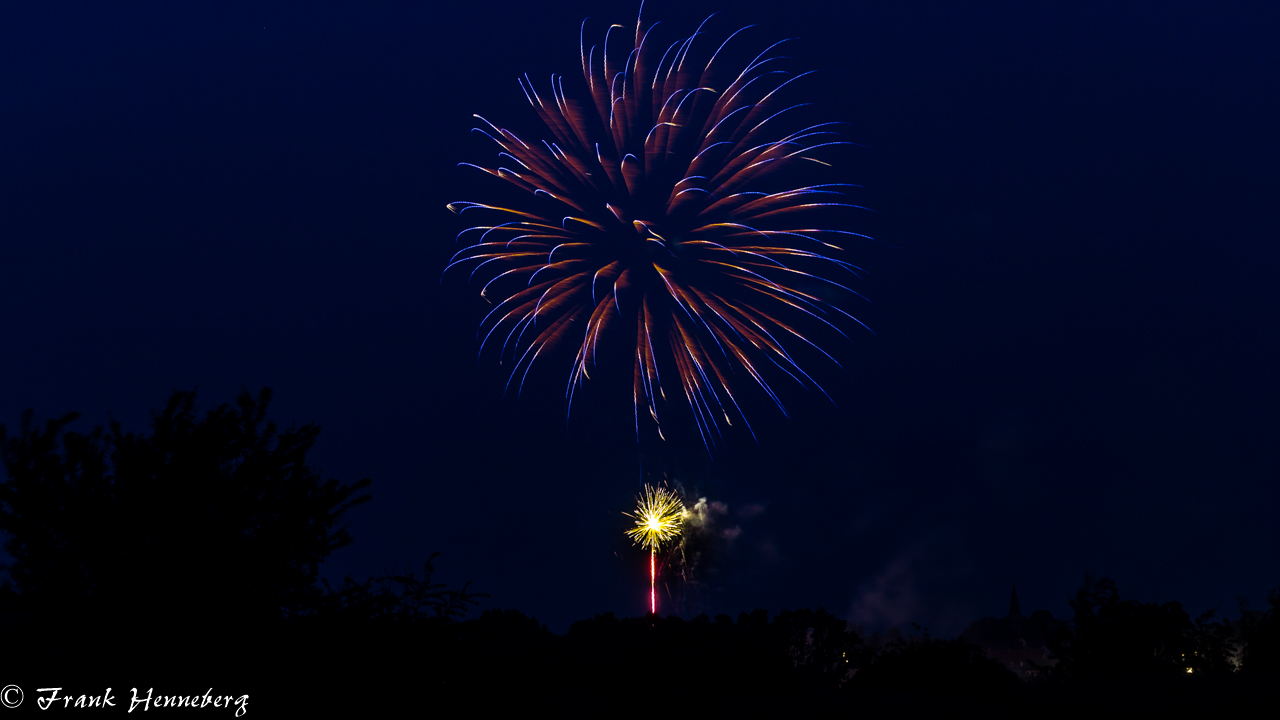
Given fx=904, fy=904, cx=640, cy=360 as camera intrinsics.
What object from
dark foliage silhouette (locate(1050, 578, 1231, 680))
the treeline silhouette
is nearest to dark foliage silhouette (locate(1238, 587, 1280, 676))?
dark foliage silhouette (locate(1050, 578, 1231, 680))

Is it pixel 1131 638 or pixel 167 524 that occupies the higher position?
pixel 1131 638

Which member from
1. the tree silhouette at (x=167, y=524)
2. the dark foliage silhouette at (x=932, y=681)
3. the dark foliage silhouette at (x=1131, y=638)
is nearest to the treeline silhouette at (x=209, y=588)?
the tree silhouette at (x=167, y=524)

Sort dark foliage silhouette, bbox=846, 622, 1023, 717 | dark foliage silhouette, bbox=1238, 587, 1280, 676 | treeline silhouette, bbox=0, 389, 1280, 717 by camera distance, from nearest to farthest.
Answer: treeline silhouette, bbox=0, 389, 1280, 717
dark foliage silhouette, bbox=846, 622, 1023, 717
dark foliage silhouette, bbox=1238, 587, 1280, 676

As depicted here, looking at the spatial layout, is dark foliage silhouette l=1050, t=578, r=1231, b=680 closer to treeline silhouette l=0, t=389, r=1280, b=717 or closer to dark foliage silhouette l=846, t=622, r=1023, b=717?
dark foliage silhouette l=846, t=622, r=1023, b=717

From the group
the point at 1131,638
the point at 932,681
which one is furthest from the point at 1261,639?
the point at 932,681

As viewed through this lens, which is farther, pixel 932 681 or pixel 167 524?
pixel 932 681

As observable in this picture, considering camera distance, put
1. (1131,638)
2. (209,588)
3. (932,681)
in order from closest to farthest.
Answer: (209,588) < (932,681) < (1131,638)

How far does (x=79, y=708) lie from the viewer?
9859 mm

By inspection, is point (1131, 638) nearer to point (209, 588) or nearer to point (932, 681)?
point (932, 681)

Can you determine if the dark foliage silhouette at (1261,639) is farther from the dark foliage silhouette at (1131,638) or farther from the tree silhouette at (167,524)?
the tree silhouette at (167,524)

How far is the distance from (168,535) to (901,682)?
29.2 meters

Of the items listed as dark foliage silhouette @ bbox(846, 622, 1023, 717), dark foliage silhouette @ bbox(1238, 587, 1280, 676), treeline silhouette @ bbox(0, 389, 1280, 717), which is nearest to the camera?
treeline silhouette @ bbox(0, 389, 1280, 717)

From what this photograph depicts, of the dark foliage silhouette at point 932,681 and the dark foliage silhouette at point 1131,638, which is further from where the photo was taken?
the dark foliage silhouette at point 1131,638

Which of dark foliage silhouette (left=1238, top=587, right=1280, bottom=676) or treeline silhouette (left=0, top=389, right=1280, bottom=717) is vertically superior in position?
dark foliage silhouette (left=1238, top=587, right=1280, bottom=676)
